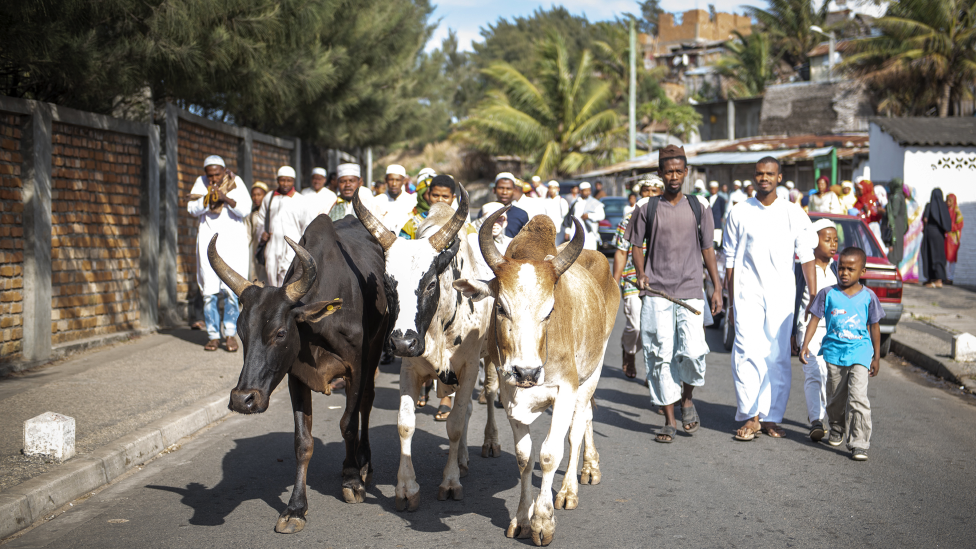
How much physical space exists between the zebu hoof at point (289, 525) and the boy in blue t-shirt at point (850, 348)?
14.1ft

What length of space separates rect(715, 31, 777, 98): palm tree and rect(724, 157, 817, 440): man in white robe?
44.9 meters

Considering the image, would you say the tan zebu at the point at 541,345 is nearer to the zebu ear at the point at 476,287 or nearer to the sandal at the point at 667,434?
the zebu ear at the point at 476,287

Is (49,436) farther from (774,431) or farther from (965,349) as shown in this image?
(965,349)

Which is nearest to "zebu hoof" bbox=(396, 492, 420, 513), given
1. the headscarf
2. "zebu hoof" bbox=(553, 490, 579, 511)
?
"zebu hoof" bbox=(553, 490, 579, 511)

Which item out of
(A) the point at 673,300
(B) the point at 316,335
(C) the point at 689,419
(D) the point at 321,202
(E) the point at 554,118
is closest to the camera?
(B) the point at 316,335

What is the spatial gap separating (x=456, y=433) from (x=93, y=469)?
2600 millimetres

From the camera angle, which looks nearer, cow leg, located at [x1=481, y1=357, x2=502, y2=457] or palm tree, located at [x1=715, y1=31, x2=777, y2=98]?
cow leg, located at [x1=481, y1=357, x2=502, y2=457]

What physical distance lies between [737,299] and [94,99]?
8.90 metres

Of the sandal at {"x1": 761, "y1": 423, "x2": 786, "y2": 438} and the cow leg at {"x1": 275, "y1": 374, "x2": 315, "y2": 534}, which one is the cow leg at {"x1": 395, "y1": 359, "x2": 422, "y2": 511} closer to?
the cow leg at {"x1": 275, "y1": 374, "x2": 315, "y2": 534}

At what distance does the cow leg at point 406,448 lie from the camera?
546cm

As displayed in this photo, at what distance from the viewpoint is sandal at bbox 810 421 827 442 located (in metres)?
7.18

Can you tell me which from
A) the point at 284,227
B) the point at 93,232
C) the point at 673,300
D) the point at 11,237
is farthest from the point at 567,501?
the point at 93,232

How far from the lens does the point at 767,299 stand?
7266 mm

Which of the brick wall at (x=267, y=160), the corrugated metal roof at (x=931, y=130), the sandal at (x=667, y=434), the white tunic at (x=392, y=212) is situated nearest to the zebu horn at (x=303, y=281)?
the white tunic at (x=392, y=212)
